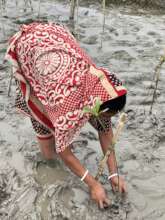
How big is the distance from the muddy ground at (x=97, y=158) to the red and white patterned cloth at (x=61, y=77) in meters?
0.49

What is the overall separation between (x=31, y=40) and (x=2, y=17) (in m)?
3.11

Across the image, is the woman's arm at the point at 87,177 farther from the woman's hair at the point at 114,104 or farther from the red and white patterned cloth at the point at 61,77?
the woman's hair at the point at 114,104

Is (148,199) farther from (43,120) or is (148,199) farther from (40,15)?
(40,15)

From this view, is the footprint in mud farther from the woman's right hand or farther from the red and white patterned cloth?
the woman's right hand

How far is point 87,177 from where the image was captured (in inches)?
95.1

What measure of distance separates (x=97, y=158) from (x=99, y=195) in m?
0.58

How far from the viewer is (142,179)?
285cm

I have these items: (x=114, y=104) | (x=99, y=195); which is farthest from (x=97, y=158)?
(x=114, y=104)

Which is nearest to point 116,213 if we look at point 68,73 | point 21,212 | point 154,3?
point 21,212

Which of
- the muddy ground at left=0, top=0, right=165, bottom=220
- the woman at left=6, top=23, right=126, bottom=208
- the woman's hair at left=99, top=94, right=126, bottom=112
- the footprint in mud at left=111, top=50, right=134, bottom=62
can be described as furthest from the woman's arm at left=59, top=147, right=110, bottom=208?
the footprint in mud at left=111, top=50, right=134, bottom=62

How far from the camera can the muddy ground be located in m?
2.57

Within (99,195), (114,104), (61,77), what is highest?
(61,77)

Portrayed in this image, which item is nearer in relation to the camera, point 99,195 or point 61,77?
point 61,77

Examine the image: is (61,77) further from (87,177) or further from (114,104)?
(87,177)
